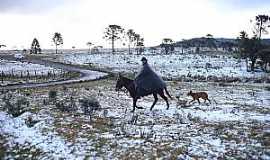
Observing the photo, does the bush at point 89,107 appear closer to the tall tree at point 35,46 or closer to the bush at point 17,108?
the bush at point 17,108

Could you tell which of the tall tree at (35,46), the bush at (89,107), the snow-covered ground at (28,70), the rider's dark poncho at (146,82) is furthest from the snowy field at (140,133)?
the tall tree at (35,46)

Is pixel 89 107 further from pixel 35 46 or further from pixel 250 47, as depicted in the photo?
pixel 35 46

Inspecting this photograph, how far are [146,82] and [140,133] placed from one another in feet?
15.7

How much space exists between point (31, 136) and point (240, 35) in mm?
56260

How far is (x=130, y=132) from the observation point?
1606 centimetres

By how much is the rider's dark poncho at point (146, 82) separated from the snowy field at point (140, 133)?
1.21 meters

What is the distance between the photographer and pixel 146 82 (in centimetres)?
2006

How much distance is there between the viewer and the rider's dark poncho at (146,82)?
65.9 feet

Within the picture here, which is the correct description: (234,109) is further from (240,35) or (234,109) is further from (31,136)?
(240,35)

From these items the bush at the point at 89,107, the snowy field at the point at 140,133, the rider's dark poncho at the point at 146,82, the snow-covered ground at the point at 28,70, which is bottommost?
the snow-covered ground at the point at 28,70

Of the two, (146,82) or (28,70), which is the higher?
(146,82)

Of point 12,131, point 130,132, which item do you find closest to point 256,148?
point 130,132

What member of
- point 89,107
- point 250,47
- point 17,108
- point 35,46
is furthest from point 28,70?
point 35,46

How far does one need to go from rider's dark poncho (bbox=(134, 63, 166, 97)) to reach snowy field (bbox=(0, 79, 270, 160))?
1212 millimetres
